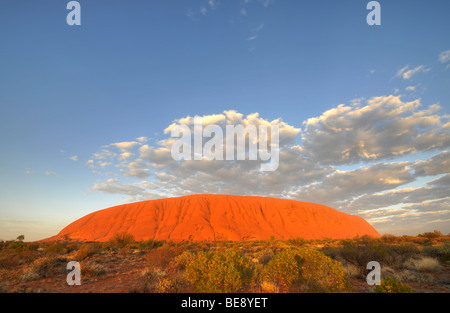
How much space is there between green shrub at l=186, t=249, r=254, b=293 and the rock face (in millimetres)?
43046

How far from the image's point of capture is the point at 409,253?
43.7 feet

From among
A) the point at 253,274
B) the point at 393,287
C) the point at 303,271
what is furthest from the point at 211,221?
the point at 393,287

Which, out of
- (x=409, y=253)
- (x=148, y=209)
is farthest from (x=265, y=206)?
(x=409, y=253)

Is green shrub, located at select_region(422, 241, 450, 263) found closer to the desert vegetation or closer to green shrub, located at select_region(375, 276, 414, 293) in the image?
the desert vegetation

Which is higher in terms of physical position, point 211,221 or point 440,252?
point 440,252

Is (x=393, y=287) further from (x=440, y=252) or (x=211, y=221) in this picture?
(x=211, y=221)

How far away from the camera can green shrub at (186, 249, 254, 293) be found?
6.05 meters

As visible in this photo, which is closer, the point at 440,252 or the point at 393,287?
the point at 393,287

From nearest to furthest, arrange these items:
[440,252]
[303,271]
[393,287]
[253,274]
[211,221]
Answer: [393,287]
[303,271]
[253,274]
[440,252]
[211,221]

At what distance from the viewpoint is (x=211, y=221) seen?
55.7 metres

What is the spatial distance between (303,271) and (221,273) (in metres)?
2.65

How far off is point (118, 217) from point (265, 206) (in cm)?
4571

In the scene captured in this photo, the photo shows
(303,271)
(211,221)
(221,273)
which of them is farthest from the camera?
(211,221)
